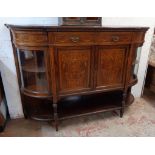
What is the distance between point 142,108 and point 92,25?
1.47m

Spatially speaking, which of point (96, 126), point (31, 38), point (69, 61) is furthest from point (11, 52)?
point (96, 126)

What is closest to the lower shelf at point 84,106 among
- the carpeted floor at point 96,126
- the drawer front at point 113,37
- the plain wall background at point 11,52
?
the carpeted floor at point 96,126

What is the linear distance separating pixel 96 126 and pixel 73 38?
112 centimetres

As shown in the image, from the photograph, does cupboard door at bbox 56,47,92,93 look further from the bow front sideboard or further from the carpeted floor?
the carpeted floor

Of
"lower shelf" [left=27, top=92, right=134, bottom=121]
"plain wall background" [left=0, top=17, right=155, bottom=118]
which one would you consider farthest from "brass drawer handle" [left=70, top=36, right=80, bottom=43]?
"lower shelf" [left=27, top=92, right=134, bottom=121]

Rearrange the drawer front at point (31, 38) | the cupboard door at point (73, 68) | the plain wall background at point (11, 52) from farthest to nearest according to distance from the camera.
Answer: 1. the plain wall background at point (11, 52)
2. the cupboard door at point (73, 68)
3. the drawer front at point (31, 38)

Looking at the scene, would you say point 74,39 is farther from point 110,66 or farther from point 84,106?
point 84,106

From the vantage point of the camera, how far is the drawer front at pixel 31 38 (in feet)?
4.47

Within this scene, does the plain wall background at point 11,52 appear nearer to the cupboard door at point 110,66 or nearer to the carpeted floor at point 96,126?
the carpeted floor at point 96,126

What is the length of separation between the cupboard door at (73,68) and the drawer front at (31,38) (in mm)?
170

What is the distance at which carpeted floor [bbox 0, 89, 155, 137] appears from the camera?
1778 mm

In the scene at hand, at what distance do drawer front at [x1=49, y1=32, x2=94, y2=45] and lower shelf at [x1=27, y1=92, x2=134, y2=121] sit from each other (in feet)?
2.83

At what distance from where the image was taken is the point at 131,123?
195 cm

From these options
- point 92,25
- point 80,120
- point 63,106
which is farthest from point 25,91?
point 92,25
